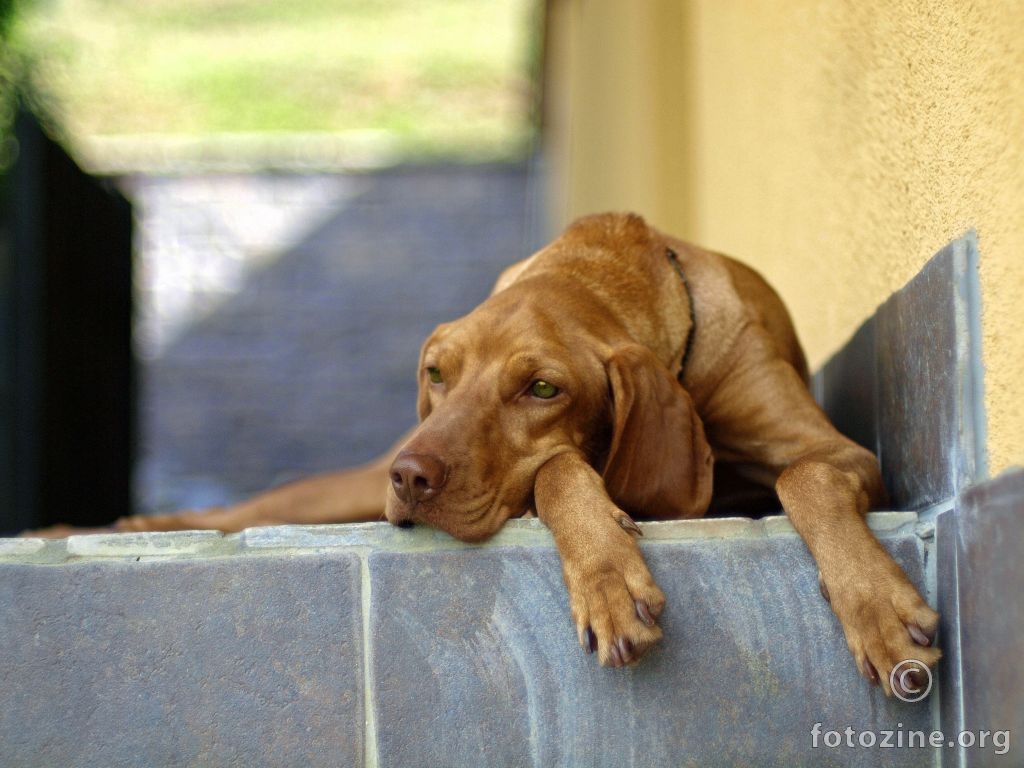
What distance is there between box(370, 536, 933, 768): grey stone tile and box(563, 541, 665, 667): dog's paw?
12 cm

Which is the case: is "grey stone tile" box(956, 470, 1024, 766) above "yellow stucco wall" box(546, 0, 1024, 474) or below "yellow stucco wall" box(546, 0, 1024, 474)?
below

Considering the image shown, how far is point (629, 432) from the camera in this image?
8.76 ft

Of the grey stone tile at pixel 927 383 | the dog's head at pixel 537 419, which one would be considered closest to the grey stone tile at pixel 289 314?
the dog's head at pixel 537 419

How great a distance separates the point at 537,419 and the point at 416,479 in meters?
0.43

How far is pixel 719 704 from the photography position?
7.29 feet

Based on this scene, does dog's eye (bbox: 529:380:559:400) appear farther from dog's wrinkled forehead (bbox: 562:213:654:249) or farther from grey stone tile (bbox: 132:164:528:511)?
grey stone tile (bbox: 132:164:528:511)

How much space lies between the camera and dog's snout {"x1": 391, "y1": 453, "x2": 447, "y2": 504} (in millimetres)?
2355

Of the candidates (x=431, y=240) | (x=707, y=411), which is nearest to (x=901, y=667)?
(x=707, y=411)

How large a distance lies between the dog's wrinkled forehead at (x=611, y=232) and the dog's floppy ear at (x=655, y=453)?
716mm

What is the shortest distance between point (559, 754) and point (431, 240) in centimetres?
940

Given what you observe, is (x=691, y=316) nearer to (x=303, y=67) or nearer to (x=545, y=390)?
(x=545, y=390)

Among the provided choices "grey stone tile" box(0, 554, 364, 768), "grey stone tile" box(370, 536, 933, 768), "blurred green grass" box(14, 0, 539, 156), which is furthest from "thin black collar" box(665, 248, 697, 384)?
"blurred green grass" box(14, 0, 539, 156)

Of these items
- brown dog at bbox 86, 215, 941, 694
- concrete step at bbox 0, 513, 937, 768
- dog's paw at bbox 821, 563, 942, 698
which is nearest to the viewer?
dog's paw at bbox 821, 563, 942, 698

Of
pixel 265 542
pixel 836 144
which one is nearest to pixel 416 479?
pixel 265 542
